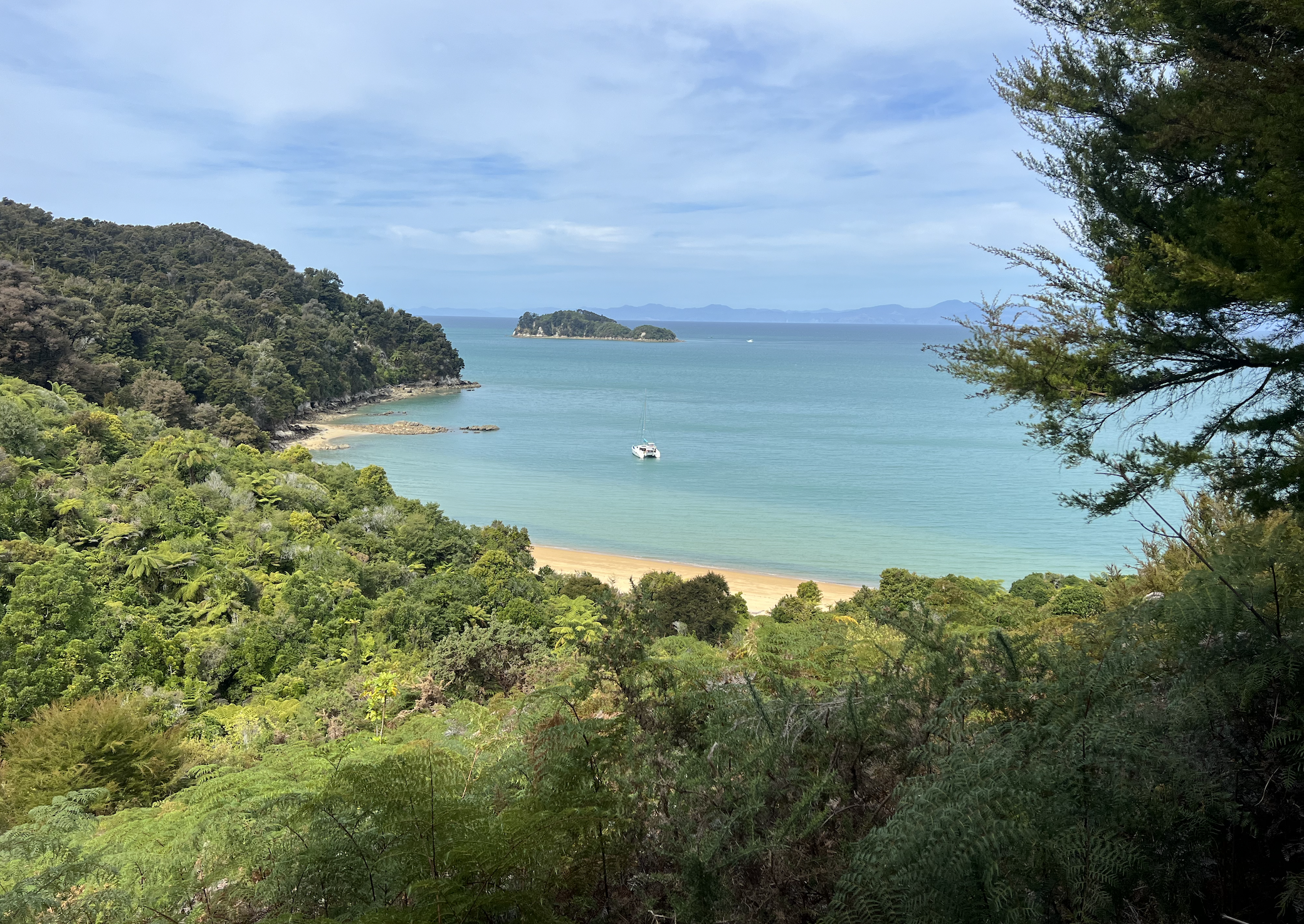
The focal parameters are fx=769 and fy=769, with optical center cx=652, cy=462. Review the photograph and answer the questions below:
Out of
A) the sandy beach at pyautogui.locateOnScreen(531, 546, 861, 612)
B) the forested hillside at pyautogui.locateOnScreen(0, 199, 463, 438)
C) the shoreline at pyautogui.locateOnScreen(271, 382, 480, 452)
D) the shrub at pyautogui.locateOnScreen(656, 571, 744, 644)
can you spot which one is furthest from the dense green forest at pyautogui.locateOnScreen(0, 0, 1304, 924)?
the shoreline at pyautogui.locateOnScreen(271, 382, 480, 452)

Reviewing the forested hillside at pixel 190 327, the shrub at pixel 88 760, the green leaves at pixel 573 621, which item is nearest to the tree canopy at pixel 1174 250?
the green leaves at pixel 573 621

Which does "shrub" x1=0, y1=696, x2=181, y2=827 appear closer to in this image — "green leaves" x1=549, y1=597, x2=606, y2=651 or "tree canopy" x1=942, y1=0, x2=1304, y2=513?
"green leaves" x1=549, y1=597, x2=606, y2=651

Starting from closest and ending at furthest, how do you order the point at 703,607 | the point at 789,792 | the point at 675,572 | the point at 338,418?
the point at 789,792
the point at 703,607
the point at 675,572
the point at 338,418

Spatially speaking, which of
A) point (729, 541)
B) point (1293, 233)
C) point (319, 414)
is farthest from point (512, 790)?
point (319, 414)

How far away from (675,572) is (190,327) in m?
39.3

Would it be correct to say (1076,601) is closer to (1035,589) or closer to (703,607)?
(1035,589)

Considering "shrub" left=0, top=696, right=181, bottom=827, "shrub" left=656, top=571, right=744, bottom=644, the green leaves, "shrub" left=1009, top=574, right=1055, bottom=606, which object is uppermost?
"shrub" left=0, top=696, right=181, bottom=827

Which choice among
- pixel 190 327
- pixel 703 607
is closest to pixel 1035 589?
pixel 703 607

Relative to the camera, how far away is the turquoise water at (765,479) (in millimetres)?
26266

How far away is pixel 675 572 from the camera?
76.9ft

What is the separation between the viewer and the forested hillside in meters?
30.5

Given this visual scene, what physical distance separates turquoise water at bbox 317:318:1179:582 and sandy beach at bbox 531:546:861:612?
2.78ft

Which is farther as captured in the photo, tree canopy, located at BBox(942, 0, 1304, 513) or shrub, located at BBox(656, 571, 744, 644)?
shrub, located at BBox(656, 571, 744, 644)

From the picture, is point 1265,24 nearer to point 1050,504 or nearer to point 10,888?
point 10,888
